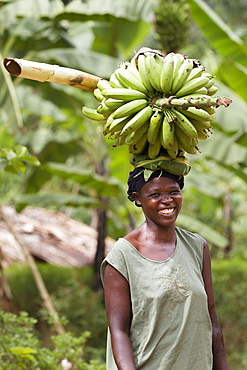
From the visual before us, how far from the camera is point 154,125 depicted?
247 cm

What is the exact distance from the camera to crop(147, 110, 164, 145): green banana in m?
2.46

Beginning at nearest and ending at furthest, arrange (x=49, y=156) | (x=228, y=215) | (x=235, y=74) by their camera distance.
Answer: (x=235, y=74) → (x=49, y=156) → (x=228, y=215)

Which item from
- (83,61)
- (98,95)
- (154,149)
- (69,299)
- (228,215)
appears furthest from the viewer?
(228,215)

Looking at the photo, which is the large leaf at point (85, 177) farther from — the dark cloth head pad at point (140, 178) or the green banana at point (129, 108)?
the green banana at point (129, 108)

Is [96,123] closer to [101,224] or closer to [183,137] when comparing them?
[101,224]

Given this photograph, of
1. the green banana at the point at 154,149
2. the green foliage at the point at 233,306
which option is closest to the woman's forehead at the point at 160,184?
the green banana at the point at 154,149

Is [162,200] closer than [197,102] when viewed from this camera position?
No

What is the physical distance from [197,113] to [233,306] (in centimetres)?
661

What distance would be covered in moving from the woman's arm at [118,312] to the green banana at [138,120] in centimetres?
61

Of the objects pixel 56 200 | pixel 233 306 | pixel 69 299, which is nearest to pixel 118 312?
pixel 56 200

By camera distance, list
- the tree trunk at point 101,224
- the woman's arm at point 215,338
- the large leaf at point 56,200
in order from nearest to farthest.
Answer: the woman's arm at point 215,338 → the large leaf at point 56,200 → the tree trunk at point 101,224

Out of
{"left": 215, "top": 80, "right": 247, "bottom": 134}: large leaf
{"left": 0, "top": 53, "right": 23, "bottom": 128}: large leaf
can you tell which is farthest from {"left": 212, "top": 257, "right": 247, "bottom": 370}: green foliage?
{"left": 0, "top": 53, "right": 23, "bottom": 128}: large leaf

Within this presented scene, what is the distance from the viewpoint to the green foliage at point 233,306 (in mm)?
7691

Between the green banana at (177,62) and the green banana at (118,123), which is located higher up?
the green banana at (177,62)
